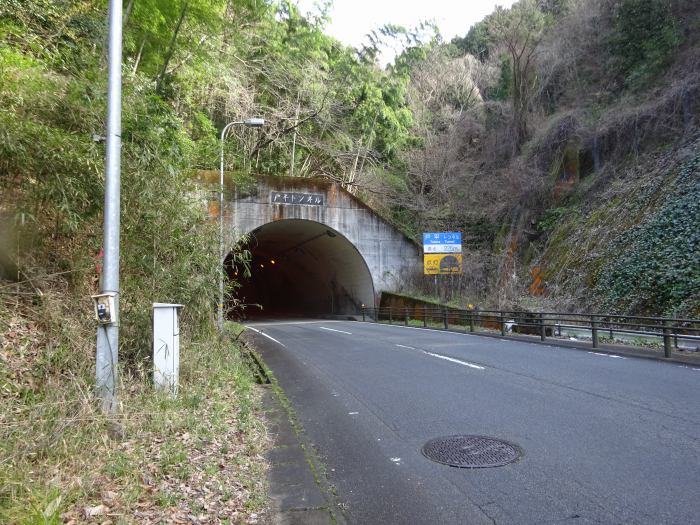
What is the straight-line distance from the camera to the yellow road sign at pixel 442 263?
24516mm

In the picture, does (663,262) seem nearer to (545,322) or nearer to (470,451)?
(545,322)

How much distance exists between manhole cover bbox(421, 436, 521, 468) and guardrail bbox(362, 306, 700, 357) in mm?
7504

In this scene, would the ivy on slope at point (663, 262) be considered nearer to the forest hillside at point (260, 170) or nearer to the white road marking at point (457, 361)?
the forest hillside at point (260, 170)

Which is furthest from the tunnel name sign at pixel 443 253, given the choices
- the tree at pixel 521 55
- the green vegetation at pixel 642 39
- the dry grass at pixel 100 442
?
the dry grass at pixel 100 442

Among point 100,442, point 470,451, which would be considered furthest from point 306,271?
point 100,442

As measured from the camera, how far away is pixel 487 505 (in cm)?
390

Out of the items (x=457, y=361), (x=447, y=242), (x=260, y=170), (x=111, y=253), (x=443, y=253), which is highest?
(x=260, y=170)

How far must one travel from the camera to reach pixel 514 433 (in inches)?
221

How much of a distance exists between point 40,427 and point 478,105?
1282 inches

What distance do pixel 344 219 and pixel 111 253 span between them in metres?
22.9

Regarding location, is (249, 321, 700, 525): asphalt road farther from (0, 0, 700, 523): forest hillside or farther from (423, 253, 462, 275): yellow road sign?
(423, 253, 462, 275): yellow road sign

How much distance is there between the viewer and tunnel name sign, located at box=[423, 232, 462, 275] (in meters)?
24.4

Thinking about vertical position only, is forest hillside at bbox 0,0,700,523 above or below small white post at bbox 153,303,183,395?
above

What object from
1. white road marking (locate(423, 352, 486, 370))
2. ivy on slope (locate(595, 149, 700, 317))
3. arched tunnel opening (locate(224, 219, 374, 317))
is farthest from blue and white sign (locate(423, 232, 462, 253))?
white road marking (locate(423, 352, 486, 370))
